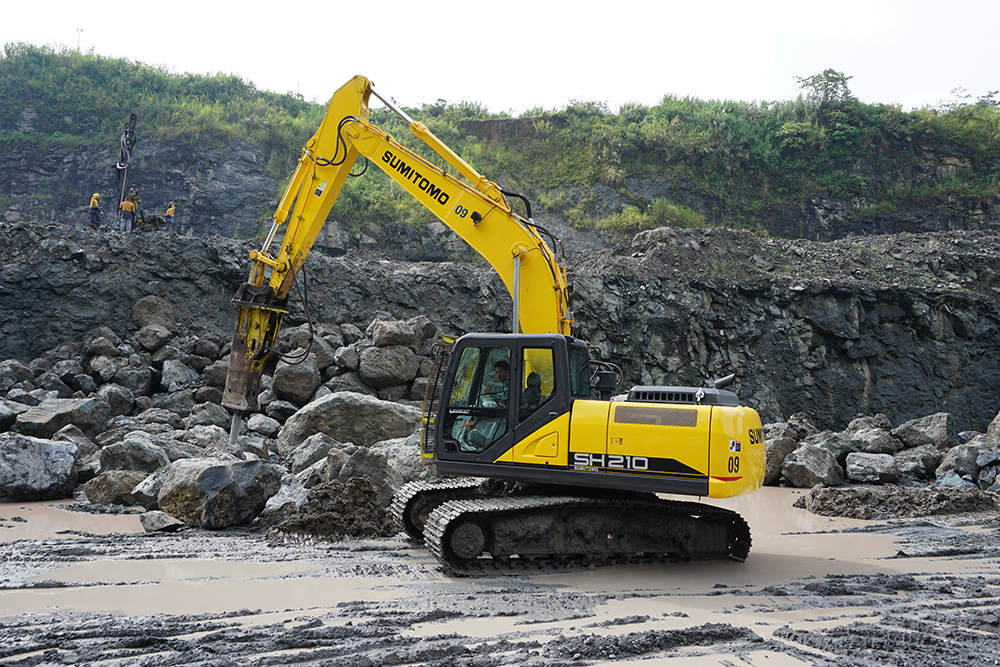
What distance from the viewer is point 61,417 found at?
32.4 ft

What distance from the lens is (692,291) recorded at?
719 inches

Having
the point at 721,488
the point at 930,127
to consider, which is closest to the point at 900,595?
the point at 721,488

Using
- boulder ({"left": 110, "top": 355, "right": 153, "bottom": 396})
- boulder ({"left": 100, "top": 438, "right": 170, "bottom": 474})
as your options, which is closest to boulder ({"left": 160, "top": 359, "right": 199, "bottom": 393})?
boulder ({"left": 110, "top": 355, "right": 153, "bottom": 396})

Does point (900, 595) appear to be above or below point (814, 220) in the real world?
below

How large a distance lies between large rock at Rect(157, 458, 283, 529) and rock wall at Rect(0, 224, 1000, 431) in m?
9.41

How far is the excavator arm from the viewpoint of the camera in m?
7.48

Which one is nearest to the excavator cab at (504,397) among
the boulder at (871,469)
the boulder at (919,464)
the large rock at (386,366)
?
the boulder at (871,469)

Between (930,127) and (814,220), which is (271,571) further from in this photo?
(930,127)

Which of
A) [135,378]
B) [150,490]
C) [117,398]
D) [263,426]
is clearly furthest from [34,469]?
[135,378]

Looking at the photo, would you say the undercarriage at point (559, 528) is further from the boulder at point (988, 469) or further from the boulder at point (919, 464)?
the boulder at point (919, 464)

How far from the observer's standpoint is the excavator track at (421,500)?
20.2 feet

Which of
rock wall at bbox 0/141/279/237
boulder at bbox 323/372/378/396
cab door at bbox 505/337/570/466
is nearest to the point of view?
cab door at bbox 505/337/570/466

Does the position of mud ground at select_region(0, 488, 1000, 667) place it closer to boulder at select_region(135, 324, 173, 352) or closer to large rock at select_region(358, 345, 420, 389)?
large rock at select_region(358, 345, 420, 389)

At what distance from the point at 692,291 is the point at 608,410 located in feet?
44.7
